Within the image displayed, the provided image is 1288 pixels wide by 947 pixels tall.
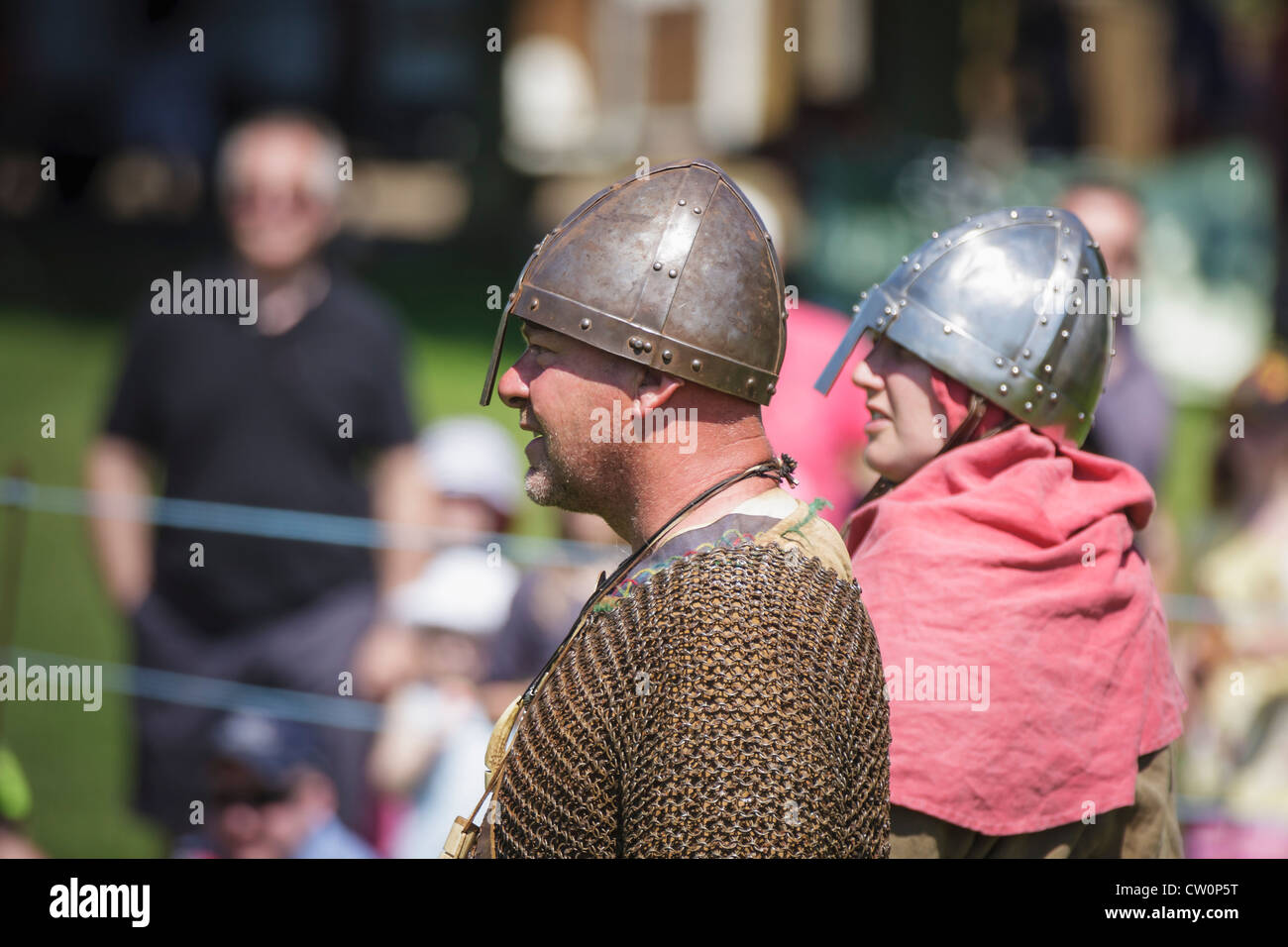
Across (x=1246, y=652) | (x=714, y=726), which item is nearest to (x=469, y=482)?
(x=1246, y=652)

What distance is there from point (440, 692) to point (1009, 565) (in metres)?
2.99

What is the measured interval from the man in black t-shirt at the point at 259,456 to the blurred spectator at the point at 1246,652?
3.06 metres

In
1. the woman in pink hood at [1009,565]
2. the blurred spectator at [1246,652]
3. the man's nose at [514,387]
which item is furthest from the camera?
the blurred spectator at [1246,652]

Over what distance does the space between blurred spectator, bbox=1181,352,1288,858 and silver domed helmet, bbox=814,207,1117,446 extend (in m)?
2.71

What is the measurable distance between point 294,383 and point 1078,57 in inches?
487

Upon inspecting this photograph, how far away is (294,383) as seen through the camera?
6199 mm

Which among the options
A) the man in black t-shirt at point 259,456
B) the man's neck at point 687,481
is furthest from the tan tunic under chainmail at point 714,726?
the man in black t-shirt at point 259,456

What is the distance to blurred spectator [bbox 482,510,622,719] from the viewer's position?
219 inches

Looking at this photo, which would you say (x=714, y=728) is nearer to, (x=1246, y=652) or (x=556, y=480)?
(x=556, y=480)

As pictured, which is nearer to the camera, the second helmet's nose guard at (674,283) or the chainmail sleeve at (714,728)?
the chainmail sleeve at (714,728)

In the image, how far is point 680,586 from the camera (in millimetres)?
2479

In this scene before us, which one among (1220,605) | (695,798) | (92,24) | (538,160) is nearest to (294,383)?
(1220,605)

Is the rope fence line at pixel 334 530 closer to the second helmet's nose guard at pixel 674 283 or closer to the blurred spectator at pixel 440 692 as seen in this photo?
the blurred spectator at pixel 440 692

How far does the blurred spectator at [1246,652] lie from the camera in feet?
18.1
